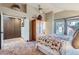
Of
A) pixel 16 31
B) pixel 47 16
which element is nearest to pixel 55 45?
pixel 47 16

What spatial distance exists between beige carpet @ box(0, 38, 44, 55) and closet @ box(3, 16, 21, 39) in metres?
0.09

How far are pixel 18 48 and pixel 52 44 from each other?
62cm

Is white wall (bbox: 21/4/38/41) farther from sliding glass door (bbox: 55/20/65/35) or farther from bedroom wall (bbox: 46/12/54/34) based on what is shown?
sliding glass door (bbox: 55/20/65/35)

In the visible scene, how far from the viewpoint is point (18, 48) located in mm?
2285

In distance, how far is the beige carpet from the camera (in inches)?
89.3

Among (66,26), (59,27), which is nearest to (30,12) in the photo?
(59,27)

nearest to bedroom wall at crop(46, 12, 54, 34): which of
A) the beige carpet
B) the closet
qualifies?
the beige carpet

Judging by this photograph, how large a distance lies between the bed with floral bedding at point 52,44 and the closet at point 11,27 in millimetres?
417

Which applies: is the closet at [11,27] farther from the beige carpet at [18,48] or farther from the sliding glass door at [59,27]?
the sliding glass door at [59,27]

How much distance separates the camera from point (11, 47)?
7.48ft

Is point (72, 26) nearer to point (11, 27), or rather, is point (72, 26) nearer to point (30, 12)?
point (30, 12)

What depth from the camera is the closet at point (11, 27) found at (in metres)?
2.25
